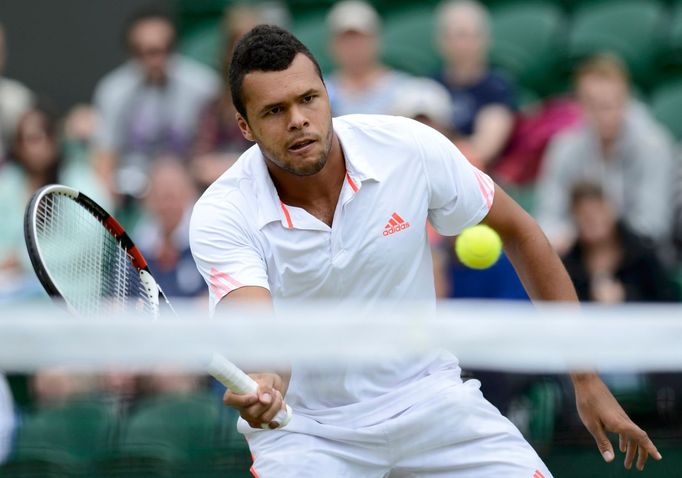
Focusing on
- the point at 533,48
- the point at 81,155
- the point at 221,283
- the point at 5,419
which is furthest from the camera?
the point at 81,155

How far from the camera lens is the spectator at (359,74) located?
762 centimetres

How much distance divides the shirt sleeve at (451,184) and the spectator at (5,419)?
7.97 ft

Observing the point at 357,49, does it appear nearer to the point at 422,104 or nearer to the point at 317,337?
the point at 422,104

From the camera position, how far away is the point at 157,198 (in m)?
7.11

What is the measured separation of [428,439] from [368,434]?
184mm

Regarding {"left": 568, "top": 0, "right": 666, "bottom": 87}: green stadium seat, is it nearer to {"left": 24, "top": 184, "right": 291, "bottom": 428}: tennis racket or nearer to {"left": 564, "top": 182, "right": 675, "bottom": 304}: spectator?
{"left": 564, "top": 182, "right": 675, "bottom": 304}: spectator

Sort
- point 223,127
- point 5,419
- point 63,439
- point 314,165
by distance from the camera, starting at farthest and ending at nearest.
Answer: point 223,127 < point 5,419 < point 63,439 < point 314,165

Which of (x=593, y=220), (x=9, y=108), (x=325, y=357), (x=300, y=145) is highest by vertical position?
(x=9, y=108)

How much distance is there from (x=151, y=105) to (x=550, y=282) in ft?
15.5

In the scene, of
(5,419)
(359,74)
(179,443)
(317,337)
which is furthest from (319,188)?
(359,74)

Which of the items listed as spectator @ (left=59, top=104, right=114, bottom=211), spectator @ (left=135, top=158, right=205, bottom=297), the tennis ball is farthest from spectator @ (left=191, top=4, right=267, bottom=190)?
the tennis ball

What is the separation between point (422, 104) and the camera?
6.54m

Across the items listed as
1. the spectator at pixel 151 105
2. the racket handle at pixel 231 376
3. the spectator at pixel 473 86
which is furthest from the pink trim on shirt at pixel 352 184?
the spectator at pixel 151 105

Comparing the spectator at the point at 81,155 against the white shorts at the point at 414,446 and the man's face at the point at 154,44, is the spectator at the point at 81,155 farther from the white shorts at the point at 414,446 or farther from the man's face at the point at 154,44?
the white shorts at the point at 414,446
